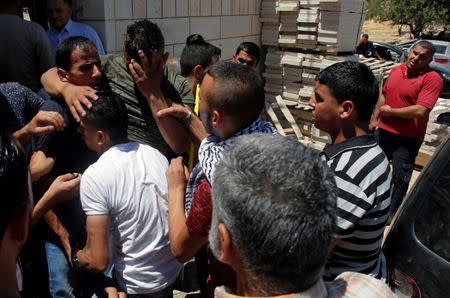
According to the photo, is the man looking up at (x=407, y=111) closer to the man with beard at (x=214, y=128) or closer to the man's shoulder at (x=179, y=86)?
the man's shoulder at (x=179, y=86)

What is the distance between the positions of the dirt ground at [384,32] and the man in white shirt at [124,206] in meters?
30.2

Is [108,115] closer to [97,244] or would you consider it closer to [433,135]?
[97,244]

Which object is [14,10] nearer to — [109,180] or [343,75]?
[109,180]

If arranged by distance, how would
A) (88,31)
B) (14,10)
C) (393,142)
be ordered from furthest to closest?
(393,142)
(88,31)
(14,10)

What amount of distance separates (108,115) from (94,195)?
0.39m

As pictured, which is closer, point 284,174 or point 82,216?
point 284,174

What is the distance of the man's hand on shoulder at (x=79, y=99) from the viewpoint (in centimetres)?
194

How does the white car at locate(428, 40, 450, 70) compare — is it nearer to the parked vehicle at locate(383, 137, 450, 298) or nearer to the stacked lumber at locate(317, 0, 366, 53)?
the stacked lumber at locate(317, 0, 366, 53)

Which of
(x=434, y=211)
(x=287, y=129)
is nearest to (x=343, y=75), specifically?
(x=434, y=211)

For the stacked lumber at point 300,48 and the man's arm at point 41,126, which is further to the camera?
the stacked lumber at point 300,48

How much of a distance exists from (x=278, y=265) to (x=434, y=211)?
4.07 feet

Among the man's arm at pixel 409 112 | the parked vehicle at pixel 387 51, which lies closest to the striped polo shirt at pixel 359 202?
the man's arm at pixel 409 112

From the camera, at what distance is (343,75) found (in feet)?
6.32

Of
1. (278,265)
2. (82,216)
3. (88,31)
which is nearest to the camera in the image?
(278,265)
